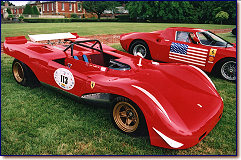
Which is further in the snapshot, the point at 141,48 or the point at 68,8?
the point at 68,8

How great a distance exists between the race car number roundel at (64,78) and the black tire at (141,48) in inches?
164

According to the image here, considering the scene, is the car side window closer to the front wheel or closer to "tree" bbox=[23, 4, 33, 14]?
the front wheel

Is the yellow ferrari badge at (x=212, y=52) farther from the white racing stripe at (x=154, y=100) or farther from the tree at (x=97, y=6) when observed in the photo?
the tree at (x=97, y=6)

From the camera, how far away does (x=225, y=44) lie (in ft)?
20.7

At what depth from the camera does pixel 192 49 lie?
642 cm

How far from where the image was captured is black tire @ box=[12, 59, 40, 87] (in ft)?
15.9

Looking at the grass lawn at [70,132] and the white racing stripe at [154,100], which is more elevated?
the white racing stripe at [154,100]

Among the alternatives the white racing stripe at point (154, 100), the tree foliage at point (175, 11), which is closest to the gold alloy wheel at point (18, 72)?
the white racing stripe at point (154, 100)

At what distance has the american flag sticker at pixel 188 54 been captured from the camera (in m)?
6.26

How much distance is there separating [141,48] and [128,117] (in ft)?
16.4

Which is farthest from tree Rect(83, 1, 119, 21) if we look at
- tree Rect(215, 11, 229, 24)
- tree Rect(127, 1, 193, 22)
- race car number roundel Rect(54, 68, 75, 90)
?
race car number roundel Rect(54, 68, 75, 90)

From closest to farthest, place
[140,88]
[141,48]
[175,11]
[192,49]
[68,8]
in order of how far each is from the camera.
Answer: [140,88]
[192,49]
[141,48]
[175,11]
[68,8]

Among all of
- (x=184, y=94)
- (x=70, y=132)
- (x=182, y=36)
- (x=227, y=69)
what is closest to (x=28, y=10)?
(x=182, y=36)

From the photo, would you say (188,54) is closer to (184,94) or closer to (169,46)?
(169,46)
